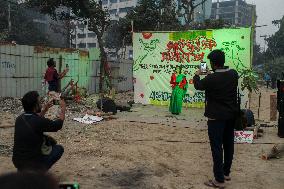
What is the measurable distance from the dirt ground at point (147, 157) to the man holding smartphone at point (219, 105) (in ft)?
1.72

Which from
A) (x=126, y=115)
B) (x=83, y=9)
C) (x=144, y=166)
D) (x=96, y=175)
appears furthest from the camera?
(x=83, y=9)

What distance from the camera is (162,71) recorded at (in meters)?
16.0

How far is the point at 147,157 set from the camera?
24.2ft

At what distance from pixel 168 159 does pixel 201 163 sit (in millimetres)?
676

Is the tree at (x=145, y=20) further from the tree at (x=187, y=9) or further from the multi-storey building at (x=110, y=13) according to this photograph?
the multi-storey building at (x=110, y=13)

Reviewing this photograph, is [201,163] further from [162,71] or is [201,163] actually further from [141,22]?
[141,22]

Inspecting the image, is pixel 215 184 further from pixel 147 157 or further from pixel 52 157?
pixel 52 157

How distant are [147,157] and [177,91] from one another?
23.1ft

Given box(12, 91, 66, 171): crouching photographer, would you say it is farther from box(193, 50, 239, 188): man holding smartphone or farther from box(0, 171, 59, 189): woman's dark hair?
box(0, 171, 59, 189): woman's dark hair

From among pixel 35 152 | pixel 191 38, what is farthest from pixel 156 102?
pixel 35 152

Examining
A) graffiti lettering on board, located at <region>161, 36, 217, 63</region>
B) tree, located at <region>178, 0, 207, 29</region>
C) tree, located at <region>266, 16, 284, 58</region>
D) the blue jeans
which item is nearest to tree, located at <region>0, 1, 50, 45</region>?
tree, located at <region>178, 0, 207, 29</region>

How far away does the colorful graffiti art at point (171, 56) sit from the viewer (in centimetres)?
1440

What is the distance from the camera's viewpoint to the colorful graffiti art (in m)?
14.4

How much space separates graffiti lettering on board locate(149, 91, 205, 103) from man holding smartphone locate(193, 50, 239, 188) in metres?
9.82
